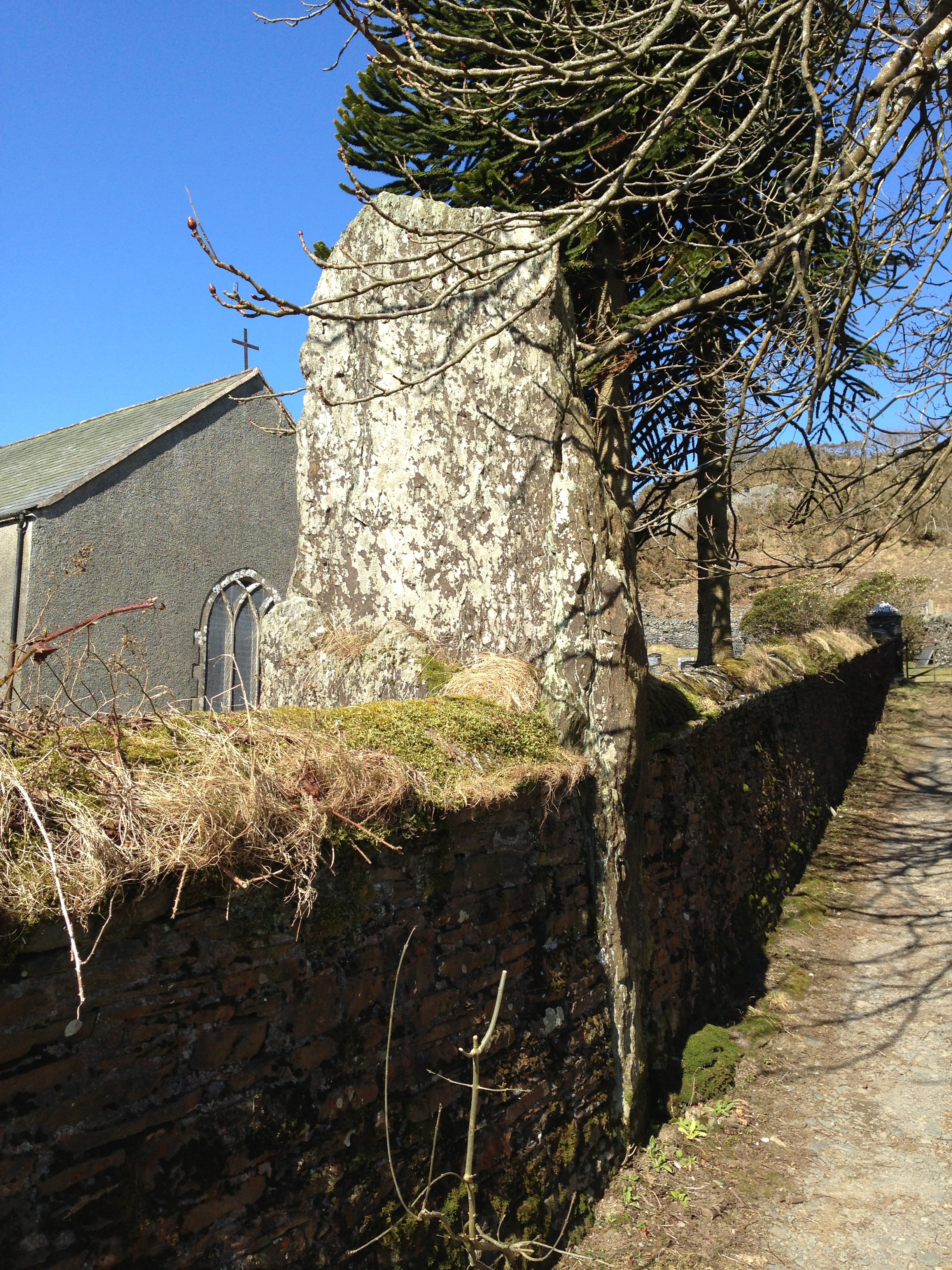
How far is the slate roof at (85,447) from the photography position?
480 inches

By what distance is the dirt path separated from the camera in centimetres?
427

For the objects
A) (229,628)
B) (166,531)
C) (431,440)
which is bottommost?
(229,628)

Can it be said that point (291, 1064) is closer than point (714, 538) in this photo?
Yes

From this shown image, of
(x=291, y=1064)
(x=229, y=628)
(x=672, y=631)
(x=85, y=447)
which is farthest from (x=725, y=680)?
(x=672, y=631)

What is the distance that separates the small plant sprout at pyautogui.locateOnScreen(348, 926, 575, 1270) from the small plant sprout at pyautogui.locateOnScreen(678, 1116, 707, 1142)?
1.59 meters

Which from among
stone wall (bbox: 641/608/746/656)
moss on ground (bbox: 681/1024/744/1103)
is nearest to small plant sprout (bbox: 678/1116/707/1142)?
moss on ground (bbox: 681/1024/744/1103)

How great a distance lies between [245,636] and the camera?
1432cm

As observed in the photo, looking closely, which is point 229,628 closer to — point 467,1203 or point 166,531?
point 166,531

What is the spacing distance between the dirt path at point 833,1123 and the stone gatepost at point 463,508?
639mm

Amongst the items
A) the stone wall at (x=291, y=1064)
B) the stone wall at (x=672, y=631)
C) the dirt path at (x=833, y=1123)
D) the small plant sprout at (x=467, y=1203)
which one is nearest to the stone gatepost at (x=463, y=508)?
the dirt path at (x=833, y=1123)

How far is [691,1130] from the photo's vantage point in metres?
5.09

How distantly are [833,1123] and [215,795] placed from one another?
469 centimetres

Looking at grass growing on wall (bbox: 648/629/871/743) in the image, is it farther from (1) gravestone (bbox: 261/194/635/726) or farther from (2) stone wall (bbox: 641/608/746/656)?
(2) stone wall (bbox: 641/608/746/656)

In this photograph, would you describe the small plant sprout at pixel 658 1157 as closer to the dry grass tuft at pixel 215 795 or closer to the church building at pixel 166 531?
the dry grass tuft at pixel 215 795
